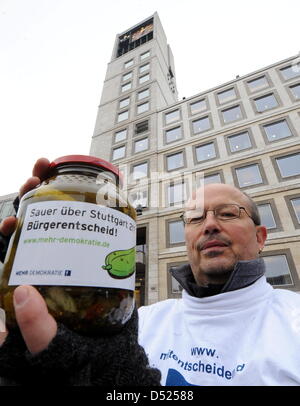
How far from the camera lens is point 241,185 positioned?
45.1ft

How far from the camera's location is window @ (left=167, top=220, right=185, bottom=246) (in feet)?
44.8

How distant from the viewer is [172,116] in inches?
770

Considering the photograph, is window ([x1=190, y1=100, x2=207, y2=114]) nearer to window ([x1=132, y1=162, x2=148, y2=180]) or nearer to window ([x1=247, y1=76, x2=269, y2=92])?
window ([x1=247, y1=76, x2=269, y2=92])

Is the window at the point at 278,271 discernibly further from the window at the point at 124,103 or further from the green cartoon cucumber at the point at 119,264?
the window at the point at 124,103

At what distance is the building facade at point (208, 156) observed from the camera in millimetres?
12211

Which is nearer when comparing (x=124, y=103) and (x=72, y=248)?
(x=72, y=248)

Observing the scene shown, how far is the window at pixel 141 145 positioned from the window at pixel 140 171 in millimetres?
1815

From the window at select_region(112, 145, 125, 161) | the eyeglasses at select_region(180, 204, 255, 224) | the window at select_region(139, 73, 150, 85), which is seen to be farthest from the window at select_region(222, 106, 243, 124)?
the eyeglasses at select_region(180, 204, 255, 224)

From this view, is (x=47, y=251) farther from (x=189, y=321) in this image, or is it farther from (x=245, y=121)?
(x=245, y=121)

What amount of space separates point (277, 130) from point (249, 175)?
3904 mm

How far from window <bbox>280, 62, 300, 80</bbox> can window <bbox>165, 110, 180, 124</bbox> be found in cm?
856

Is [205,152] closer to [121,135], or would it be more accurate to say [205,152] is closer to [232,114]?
[232,114]

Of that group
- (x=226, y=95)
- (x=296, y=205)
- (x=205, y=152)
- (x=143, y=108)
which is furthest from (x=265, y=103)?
(x=143, y=108)
